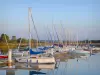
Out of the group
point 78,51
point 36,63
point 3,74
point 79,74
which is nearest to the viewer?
point 3,74

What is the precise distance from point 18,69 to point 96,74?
869cm

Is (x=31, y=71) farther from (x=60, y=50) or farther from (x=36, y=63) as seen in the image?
(x=60, y=50)

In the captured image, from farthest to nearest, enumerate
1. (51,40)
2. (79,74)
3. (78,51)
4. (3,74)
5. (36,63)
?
(51,40), (78,51), (36,63), (79,74), (3,74)

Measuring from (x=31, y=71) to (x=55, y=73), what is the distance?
2.72 metres

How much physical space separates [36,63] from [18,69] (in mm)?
7702

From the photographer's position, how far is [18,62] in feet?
121

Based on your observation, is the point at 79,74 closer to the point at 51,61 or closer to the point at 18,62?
the point at 51,61

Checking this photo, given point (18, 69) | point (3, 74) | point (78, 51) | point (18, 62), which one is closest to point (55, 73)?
point (18, 69)

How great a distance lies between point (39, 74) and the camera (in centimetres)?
2716

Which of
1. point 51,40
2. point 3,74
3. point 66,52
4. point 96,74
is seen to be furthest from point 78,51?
point 3,74

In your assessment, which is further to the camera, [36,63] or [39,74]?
[36,63]

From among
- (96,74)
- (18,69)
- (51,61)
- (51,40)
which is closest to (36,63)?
(51,61)

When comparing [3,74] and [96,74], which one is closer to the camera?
[3,74]

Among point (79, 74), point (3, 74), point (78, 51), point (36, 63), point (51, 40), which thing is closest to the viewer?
point (3, 74)
